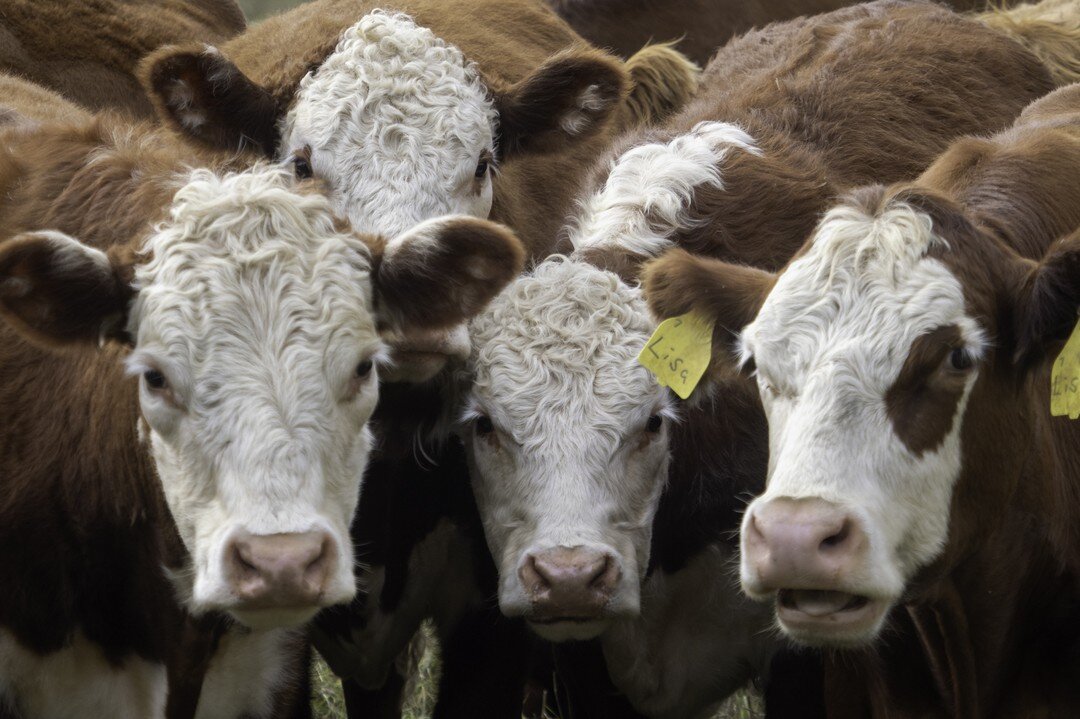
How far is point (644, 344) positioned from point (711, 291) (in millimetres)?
468

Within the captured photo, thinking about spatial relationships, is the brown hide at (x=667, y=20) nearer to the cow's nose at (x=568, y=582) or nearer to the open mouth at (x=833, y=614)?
the cow's nose at (x=568, y=582)

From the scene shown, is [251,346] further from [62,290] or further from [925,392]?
[925,392]

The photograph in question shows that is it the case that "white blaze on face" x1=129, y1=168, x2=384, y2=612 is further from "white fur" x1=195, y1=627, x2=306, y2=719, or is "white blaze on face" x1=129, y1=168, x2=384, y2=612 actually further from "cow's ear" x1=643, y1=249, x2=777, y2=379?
"cow's ear" x1=643, y1=249, x2=777, y2=379

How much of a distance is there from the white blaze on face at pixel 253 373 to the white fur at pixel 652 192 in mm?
1402

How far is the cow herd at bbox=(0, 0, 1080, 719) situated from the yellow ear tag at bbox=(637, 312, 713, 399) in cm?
2

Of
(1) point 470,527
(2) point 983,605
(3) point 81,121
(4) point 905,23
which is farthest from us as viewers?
(4) point 905,23

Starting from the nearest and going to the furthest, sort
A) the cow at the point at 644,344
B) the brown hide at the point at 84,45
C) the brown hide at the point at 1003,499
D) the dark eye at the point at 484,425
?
1. the brown hide at the point at 1003,499
2. the cow at the point at 644,344
3. the dark eye at the point at 484,425
4. the brown hide at the point at 84,45

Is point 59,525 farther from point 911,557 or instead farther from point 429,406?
point 911,557

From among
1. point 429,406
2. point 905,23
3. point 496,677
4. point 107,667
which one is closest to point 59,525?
point 107,667

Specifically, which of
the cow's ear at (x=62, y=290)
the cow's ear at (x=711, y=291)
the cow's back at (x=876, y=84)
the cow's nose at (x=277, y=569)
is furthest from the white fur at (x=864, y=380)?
the cow's back at (x=876, y=84)

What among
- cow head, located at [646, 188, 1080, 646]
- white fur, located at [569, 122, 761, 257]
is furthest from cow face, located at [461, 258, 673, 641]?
cow head, located at [646, 188, 1080, 646]

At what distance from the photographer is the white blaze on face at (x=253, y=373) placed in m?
4.01

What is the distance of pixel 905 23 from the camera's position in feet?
24.1

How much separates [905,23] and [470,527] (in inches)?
132
